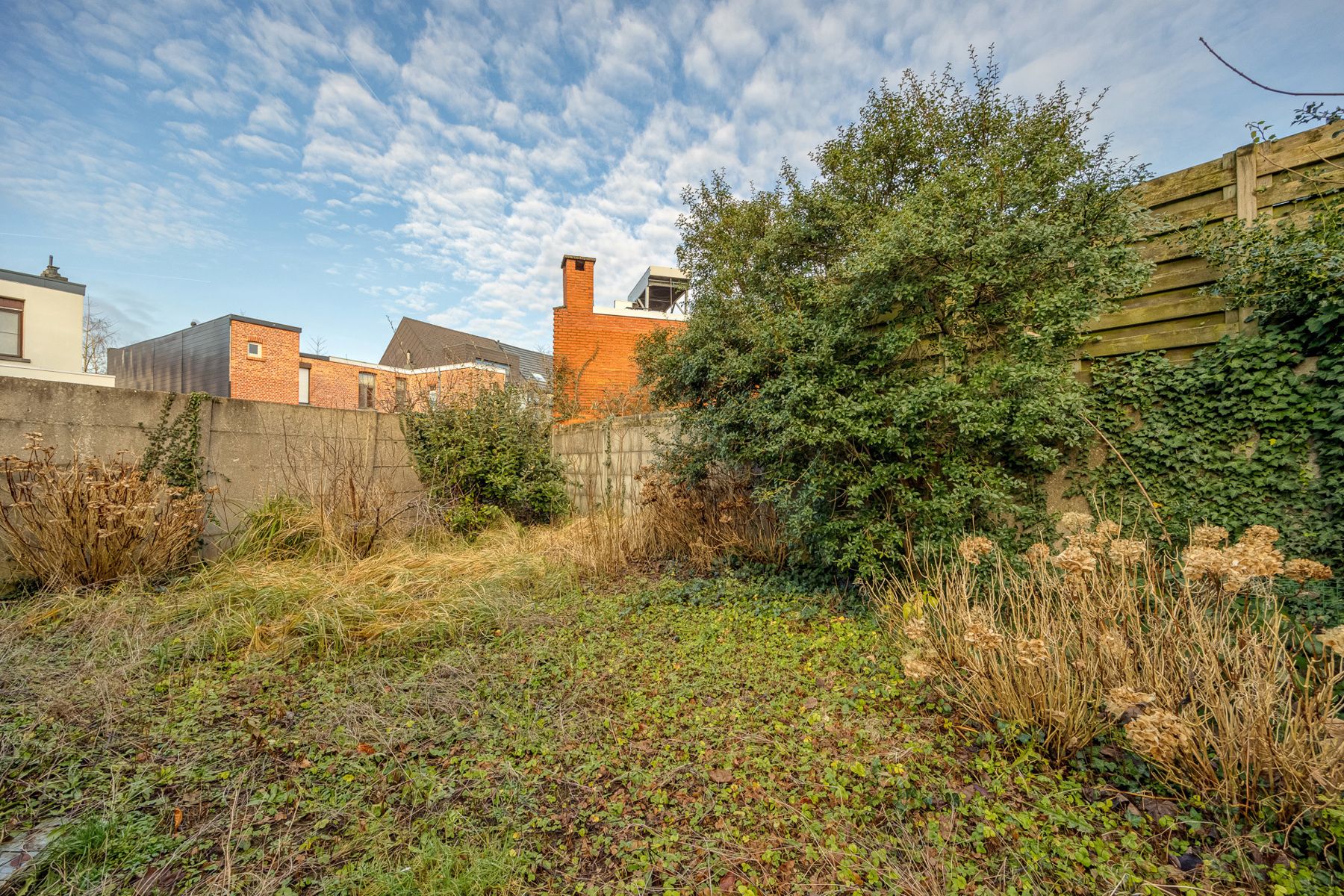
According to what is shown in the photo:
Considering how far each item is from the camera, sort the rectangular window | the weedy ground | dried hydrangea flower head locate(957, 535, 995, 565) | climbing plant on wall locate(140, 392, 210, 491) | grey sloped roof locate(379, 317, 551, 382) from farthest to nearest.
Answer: the rectangular window → grey sloped roof locate(379, 317, 551, 382) → climbing plant on wall locate(140, 392, 210, 491) → dried hydrangea flower head locate(957, 535, 995, 565) → the weedy ground

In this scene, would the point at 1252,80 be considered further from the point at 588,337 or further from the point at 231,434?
the point at 588,337

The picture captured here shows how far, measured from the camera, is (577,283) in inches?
562

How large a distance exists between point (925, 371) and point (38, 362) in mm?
20051

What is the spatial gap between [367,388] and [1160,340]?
25.8 metres

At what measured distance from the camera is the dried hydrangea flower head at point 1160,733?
1.60 m

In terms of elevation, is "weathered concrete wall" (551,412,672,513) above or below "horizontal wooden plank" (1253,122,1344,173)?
below

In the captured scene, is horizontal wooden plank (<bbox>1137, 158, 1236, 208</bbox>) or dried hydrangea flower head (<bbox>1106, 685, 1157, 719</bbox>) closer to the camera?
dried hydrangea flower head (<bbox>1106, 685, 1157, 719</bbox>)

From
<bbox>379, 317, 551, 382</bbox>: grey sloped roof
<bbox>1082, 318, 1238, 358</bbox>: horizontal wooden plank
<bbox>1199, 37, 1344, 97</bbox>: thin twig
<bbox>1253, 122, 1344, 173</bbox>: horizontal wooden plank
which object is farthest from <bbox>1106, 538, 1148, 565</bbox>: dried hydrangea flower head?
<bbox>379, 317, 551, 382</bbox>: grey sloped roof

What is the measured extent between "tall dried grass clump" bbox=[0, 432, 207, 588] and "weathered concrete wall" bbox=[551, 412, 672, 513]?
12.9ft

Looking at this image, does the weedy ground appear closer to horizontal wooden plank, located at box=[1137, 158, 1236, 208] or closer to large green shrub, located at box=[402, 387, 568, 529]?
large green shrub, located at box=[402, 387, 568, 529]

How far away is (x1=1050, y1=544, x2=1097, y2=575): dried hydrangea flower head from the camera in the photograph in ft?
6.72

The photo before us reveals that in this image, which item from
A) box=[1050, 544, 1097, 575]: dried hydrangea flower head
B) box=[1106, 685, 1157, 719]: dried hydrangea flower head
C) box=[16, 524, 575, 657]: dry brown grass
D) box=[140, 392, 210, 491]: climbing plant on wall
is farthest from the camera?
box=[140, 392, 210, 491]: climbing plant on wall

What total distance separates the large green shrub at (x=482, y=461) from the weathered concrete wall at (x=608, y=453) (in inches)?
25.8

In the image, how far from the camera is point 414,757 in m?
2.15
